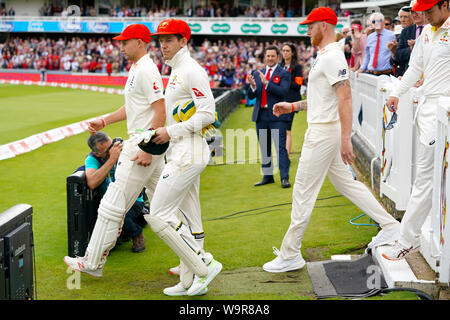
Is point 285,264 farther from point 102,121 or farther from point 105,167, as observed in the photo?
point 102,121

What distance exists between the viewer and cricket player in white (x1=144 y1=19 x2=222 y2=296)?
450cm

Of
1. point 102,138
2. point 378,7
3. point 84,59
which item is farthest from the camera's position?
point 84,59

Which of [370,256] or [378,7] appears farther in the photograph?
[378,7]

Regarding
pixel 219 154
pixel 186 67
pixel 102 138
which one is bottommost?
pixel 219 154

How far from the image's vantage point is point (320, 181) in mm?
5121

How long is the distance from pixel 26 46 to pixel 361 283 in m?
52.3

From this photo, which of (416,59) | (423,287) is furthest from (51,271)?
(416,59)

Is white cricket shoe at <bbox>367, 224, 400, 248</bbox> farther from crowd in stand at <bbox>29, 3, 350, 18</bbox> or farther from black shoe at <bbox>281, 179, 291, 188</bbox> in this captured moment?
crowd in stand at <bbox>29, 3, 350, 18</bbox>

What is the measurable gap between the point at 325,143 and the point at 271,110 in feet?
14.4

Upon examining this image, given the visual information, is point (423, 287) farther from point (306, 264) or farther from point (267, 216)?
point (267, 216)

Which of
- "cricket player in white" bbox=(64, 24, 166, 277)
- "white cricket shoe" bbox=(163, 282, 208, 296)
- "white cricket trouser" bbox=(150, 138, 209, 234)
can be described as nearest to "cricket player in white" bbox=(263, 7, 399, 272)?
"white cricket shoe" bbox=(163, 282, 208, 296)

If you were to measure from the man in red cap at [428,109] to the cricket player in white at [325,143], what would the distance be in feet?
1.67

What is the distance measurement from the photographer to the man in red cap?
2.60 metres

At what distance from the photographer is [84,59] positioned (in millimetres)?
46219
